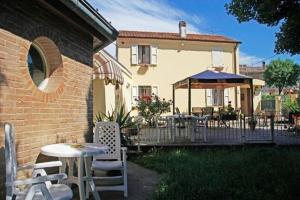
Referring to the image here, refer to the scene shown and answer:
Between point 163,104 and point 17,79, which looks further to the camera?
point 163,104

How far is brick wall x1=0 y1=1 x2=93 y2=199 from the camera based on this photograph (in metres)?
6.08

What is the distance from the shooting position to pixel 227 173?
9195 millimetres

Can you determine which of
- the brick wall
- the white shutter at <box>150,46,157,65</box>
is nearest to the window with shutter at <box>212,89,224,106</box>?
the white shutter at <box>150,46,157,65</box>

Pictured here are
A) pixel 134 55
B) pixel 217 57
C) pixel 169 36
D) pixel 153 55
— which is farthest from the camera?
pixel 217 57

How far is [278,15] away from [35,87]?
645cm

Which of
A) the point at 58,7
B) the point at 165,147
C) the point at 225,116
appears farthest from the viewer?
the point at 225,116

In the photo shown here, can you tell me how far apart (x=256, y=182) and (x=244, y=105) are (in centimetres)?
3107

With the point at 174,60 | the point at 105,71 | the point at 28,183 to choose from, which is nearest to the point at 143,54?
the point at 174,60

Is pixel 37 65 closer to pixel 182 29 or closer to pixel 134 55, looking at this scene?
pixel 134 55

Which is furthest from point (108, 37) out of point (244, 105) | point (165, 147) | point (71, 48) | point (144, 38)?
point (244, 105)

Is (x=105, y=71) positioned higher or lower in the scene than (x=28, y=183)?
higher

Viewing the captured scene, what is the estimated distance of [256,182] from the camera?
827 cm

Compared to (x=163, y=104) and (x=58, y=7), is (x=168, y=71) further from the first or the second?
(x=58, y=7)

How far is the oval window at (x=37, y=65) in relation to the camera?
7732 millimetres
